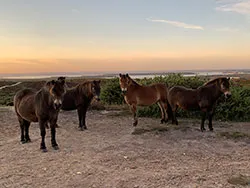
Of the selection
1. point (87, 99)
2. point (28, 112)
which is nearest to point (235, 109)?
point (87, 99)

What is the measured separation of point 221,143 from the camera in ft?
22.0

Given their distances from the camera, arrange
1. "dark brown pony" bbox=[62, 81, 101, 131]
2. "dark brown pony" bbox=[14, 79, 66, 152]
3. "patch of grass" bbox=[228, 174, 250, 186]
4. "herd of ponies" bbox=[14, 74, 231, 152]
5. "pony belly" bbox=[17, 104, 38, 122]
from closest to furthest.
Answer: "patch of grass" bbox=[228, 174, 250, 186], "dark brown pony" bbox=[14, 79, 66, 152], "herd of ponies" bbox=[14, 74, 231, 152], "pony belly" bbox=[17, 104, 38, 122], "dark brown pony" bbox=[62, 81, 101, 131]

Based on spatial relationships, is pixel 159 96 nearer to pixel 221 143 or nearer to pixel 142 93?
pixel 142 93

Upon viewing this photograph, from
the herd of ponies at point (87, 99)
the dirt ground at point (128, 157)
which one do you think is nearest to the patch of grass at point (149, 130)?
the dirt ground at point (128, 157)

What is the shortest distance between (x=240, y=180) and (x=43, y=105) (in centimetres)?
411

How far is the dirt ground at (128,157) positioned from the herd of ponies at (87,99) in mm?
513

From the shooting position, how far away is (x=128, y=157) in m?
5.59

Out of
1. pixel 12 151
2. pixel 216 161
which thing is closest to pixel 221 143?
pixel 216 161

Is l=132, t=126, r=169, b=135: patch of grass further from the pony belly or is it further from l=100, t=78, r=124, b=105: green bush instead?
l=100, t=78, r=124, b=105: green bush

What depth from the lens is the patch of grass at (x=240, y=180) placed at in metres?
4.18

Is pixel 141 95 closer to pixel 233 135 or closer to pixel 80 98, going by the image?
pixel 80 98

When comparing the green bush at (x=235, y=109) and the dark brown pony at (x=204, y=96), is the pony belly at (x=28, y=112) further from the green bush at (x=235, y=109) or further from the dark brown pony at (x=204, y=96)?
the green bush at (x=235, y=109)

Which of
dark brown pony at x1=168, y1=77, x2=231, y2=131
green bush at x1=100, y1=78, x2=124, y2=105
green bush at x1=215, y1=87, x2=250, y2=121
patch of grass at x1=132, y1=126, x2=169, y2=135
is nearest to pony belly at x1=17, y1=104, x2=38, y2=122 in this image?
patch of grass at x1=132, y1=126, x2=169, y2=135

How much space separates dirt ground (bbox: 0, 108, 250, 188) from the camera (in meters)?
4.39
